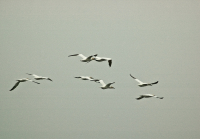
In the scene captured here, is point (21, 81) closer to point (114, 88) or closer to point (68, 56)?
point (68, 56)

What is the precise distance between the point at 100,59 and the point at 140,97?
26.7ft

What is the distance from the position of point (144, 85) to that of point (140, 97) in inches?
103

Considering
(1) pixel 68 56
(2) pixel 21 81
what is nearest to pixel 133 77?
(1) pixel 68 56

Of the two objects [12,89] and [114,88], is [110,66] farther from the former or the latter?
[12,89]

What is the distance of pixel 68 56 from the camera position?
241 feet

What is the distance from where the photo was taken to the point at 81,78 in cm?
7744

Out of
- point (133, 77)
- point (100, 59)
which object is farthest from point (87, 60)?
point (133, 77)

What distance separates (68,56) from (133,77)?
1047 cm

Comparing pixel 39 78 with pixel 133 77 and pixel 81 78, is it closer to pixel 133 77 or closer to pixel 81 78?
pixel 81 78

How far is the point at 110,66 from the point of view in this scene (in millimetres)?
73375

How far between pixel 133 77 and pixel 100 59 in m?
6.61

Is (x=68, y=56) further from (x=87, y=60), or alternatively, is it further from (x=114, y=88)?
(x=114, y=88)

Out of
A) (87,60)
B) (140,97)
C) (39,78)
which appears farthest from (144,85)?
(39,78)

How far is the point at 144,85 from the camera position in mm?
74000
